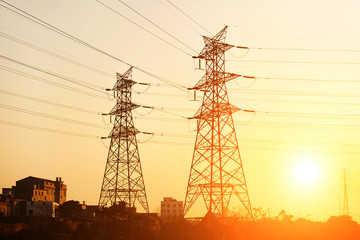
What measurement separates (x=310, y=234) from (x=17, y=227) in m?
42.9

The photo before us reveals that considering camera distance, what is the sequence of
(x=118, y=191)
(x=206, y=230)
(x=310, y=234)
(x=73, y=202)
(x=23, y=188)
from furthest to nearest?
(x=23, y=188) < (x=73, y=202) < (x=310, y=234) < (x=118, y=191) < (x=206, y=230)

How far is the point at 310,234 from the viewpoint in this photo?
72938 millimetres

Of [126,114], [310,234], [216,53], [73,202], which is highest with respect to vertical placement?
[216,53]

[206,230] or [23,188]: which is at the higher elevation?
[23,188]

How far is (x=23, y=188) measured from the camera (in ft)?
392

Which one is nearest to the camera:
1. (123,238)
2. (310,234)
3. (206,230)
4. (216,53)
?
(123,238)

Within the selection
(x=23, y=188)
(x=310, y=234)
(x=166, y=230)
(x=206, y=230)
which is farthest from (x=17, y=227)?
(x=23, y=188)

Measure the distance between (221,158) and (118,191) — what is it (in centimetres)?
1929

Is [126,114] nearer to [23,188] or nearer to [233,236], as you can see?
[233,236]

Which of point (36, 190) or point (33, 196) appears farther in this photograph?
point (36, 190)

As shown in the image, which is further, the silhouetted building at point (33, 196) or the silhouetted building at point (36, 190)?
the silhouetted building at point (36, 190)

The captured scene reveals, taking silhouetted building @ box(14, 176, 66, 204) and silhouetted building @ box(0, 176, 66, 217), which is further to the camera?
silhouetted building @ box(14, 176, 66, 204)

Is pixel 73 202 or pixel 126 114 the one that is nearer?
pixel 126 114

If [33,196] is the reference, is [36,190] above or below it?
above
